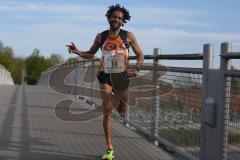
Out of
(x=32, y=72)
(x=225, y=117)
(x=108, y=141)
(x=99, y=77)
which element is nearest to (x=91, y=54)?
(x=99, y=77)

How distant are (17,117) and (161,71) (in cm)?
483

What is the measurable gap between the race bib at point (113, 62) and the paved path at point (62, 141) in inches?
45.1

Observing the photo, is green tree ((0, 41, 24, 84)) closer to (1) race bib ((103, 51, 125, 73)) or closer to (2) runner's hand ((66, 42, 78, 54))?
(2) runner's hand ((66, 42, 78, 54))

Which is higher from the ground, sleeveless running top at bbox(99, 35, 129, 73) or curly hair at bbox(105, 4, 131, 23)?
curly hair at bbox(105, 4, 131, 23)

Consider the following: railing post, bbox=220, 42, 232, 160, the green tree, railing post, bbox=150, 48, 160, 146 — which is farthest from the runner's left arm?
the green tree

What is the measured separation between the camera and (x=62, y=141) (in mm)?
9016

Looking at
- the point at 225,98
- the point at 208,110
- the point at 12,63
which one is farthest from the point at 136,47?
the point at 12,63

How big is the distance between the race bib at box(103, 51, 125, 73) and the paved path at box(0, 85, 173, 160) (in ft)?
3.76

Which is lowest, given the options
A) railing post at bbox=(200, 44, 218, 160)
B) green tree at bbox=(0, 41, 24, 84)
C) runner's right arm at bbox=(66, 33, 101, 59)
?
green tree at bbox=(0, 41, 24, 84)

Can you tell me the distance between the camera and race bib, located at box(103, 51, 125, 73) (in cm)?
739

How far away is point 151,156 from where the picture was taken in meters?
7.84

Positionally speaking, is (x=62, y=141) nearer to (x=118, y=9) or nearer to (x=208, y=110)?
(x=118, y=9)

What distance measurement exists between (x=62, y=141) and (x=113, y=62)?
2.14 meters

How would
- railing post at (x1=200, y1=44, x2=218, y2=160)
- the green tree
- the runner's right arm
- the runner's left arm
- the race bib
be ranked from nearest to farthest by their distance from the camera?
railing post at (x1=200, y1=44, x2=218, y2=160) < the race bib < the runner's left arm < the runner's right arm < the green tree
